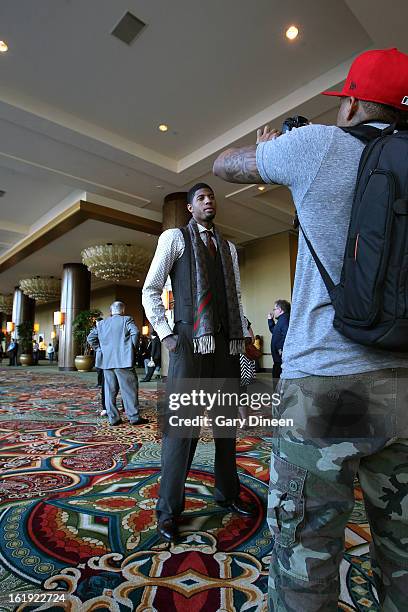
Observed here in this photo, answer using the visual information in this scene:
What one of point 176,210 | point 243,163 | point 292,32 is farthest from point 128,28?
point 243,163

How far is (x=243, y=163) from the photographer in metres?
0.89

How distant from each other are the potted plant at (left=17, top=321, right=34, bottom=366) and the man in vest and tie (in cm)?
1877

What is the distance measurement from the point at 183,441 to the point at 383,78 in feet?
4.67

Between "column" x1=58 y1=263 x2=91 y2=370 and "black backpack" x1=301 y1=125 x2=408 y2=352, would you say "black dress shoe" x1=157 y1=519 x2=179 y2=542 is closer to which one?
"black backpack" x1=301 y1=125 x2=408 y2=352

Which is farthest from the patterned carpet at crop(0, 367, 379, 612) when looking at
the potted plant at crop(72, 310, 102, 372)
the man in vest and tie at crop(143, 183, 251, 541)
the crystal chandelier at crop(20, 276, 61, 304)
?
the crystal chandelier at crop(20, 276, 61, 304)

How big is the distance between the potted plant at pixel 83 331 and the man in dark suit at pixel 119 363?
30.2 ft

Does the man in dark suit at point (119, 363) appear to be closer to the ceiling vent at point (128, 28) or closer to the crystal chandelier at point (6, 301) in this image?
the ceiling vent at point (128, 28)

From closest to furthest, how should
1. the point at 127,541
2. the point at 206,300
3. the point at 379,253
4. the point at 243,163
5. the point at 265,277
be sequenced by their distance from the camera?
the point at 379,253 < the point at 243,163 < the point at 127,541 < the point at 206,300 < the point at 265,277


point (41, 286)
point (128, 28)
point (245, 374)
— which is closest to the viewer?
point (245, 374)

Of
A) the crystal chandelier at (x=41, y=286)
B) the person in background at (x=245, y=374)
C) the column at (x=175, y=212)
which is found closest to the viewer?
the person in background at (x=245, y=374)

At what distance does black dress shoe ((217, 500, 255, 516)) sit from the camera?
1.77 metres

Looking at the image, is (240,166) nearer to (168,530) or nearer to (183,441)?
(183,441)

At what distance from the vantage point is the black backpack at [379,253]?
0.66 m

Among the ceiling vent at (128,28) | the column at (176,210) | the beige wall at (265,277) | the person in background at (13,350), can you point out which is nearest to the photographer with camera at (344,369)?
the ceiling vent at (128,28)
